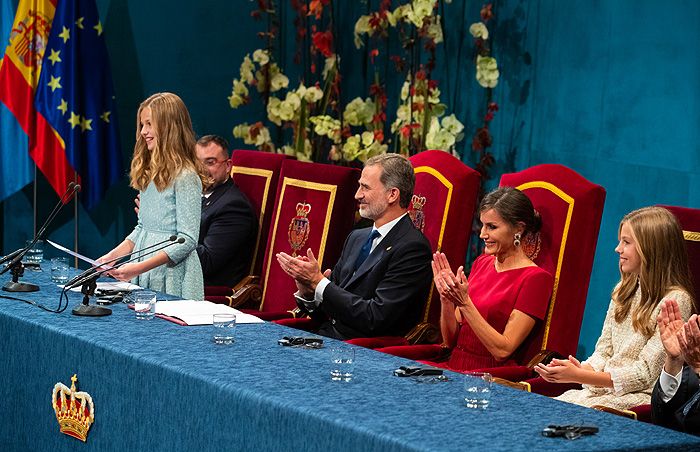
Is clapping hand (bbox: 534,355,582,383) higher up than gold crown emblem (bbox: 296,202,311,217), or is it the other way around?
gold crown emblem (bbox: 296,202,311,217)

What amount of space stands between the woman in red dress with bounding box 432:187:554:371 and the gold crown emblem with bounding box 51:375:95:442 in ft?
4.15

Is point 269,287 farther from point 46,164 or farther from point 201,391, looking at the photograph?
point 201,391

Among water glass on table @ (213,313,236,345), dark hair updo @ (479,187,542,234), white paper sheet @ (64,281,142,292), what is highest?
dark hair updo @ (479,187,542,234)

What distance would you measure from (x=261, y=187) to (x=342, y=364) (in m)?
2.79

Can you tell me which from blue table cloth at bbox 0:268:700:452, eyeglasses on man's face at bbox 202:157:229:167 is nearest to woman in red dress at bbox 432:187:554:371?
blue table cloth at bbox 0:268:700:452

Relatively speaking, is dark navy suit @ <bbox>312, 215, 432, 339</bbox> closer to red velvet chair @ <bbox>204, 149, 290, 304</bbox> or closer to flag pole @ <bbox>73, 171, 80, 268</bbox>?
red velvet chair @ <bbox>204, 149, 290, 304</bbox>

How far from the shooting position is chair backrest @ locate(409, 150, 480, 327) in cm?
460

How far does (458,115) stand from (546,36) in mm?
798

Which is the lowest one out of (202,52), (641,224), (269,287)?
(269,287)

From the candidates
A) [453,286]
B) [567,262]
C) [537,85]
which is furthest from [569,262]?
[537,85]

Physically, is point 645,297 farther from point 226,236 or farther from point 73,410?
point 226,236

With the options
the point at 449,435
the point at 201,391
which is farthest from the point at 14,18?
the point at 449,435

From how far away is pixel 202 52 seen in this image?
720cm

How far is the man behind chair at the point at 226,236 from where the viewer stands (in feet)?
18.5
